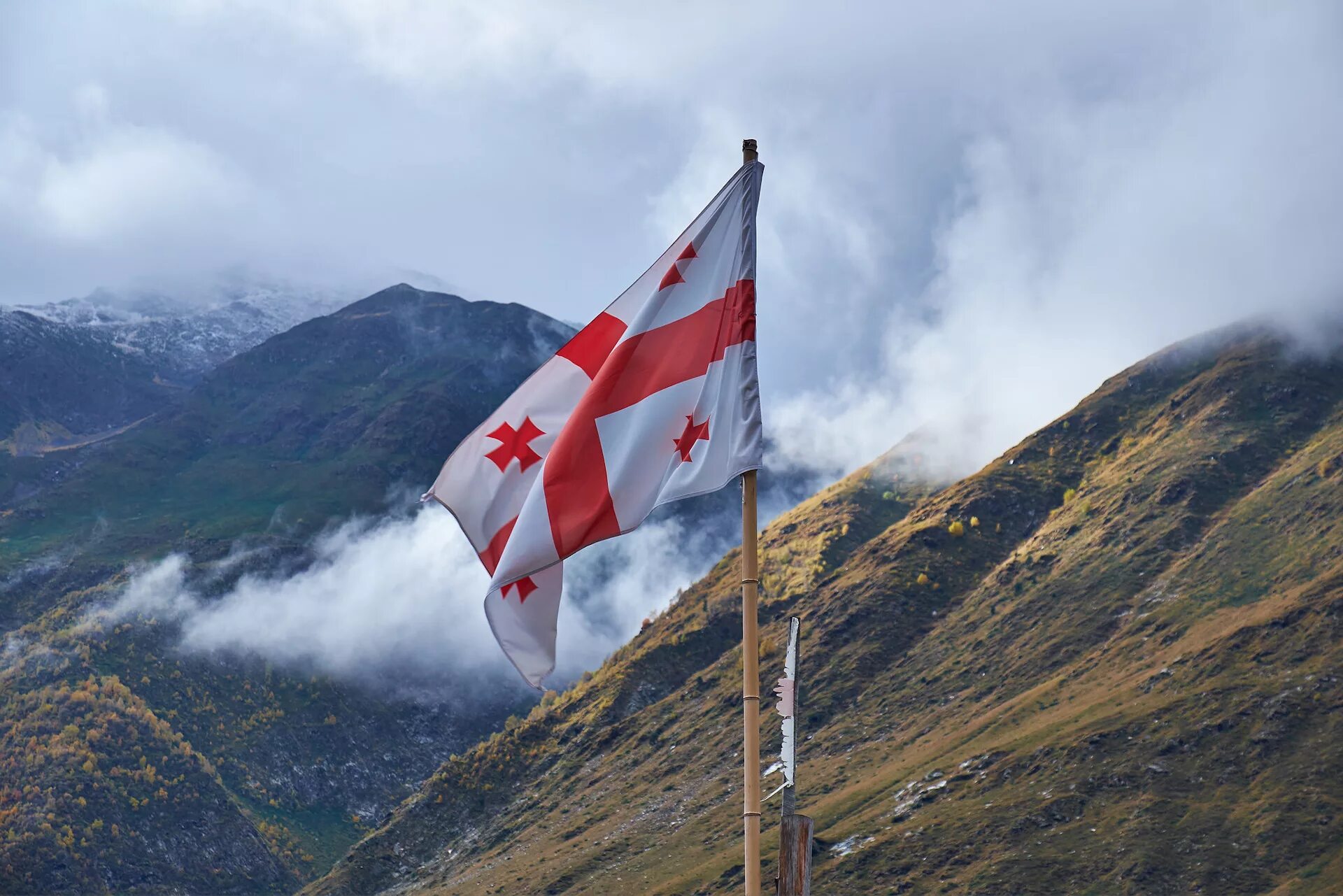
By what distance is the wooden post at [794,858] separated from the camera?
17469 mm

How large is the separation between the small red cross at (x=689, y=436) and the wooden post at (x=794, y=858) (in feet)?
17.2

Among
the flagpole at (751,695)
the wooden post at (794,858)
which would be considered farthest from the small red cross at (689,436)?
the wooden post at (794,858)

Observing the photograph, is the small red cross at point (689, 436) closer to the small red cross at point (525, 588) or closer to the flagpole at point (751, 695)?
the flagpole at point (751, 695)

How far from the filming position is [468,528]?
23156mm

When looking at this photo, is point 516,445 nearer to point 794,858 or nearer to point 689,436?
point 689,436

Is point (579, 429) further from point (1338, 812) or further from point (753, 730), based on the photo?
point (1338, 812)

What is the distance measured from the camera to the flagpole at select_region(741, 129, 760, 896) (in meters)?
17.0

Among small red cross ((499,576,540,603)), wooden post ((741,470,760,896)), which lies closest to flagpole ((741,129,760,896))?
wooden post ((741,470,760,896))

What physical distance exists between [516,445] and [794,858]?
8324 mm

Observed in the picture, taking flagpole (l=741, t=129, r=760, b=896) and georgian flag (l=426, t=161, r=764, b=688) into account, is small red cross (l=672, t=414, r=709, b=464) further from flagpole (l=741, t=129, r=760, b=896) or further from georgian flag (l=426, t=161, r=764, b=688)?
flagpole (l=741, t=129, r=760, b=896)

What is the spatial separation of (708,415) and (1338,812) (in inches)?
7951

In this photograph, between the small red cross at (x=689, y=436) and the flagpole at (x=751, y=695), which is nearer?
the flagpole at (x=751, y=695)

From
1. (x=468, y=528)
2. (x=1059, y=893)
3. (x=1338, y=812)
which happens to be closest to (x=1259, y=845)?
(x=1338, y=812)

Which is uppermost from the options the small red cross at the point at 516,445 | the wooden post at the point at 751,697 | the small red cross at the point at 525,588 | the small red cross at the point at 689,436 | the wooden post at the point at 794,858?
the small red cross at the point at 516,445
